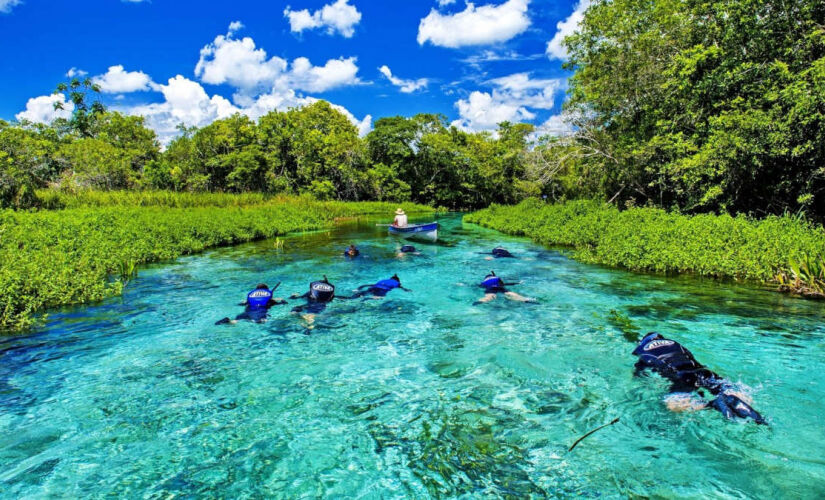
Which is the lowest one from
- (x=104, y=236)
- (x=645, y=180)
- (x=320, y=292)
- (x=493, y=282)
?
(x=493, y=282)

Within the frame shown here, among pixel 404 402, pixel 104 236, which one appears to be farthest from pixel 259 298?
pixel 104 236

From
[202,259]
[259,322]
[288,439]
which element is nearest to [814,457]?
[288,439]

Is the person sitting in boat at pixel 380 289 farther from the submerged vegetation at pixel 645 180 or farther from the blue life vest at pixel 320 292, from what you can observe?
the submerged vegetation at pixel 645 180

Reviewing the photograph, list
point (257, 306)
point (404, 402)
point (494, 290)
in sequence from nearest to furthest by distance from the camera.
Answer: point (404, 402), point (257, 306), point (494, 290)

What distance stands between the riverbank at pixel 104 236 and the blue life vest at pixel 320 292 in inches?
222

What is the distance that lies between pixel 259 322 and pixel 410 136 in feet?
178

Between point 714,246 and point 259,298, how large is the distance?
1412cm

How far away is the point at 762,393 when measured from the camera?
6.50 meters

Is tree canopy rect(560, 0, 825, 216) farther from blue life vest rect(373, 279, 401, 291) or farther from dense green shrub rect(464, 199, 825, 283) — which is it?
Result: blue life vest rect(373, 279, 401, 291)

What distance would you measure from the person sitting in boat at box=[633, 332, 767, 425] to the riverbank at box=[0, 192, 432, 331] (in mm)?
12289

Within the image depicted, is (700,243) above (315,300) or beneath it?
above

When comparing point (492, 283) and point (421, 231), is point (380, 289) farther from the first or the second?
point (421, 231)

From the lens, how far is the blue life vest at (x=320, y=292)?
11.2 meters

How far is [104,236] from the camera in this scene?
16.6m
